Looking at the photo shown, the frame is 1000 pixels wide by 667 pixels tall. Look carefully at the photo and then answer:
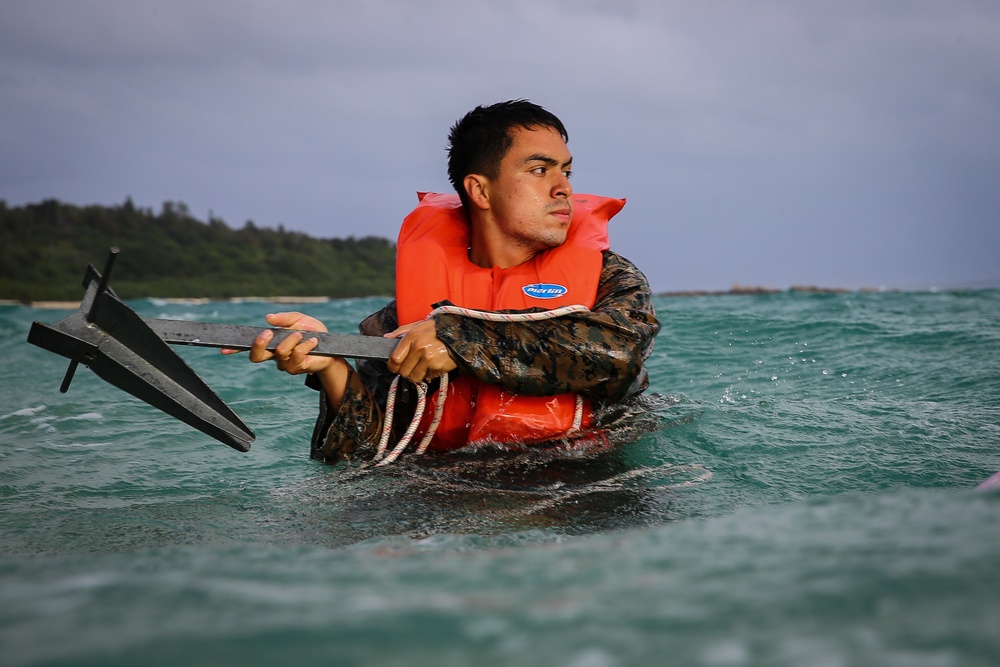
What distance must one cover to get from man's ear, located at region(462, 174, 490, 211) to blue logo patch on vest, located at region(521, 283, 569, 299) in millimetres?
523

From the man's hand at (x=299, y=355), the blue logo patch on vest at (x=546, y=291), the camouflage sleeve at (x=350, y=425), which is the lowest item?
the camouflage sleeve at (x=350, y=425)

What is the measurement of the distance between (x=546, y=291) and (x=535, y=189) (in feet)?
1.63

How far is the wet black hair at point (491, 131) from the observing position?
13.2ft

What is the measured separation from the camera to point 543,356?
3.43m

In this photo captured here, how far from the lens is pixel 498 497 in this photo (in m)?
3.20

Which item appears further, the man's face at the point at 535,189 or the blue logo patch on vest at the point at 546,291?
the man's face at the point at 535,189

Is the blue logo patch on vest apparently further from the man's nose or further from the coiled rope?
the man's nose

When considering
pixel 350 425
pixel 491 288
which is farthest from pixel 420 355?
pixel 491 288

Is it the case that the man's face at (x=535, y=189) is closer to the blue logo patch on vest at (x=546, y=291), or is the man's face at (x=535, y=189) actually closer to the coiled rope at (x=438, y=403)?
Result: the blue logo patch on vest at (x=546, y=291)

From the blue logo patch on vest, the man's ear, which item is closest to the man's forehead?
the man's ear

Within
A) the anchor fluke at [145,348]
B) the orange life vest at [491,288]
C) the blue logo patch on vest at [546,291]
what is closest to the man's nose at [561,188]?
the orange life vest at [491,288]

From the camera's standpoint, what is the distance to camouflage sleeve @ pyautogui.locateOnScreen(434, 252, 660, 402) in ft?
11.1

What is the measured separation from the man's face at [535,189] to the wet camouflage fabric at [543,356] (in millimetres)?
424

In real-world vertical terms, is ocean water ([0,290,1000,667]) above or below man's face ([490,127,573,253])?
below
